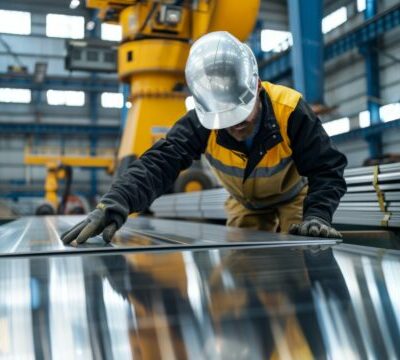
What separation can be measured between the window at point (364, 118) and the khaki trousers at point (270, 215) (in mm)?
9277

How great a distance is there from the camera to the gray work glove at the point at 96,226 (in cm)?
157

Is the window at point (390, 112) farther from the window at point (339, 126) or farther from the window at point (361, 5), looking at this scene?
the window at point (361, 5)

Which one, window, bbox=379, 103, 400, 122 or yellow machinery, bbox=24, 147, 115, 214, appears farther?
window, bbox=379, 103, 400, 122

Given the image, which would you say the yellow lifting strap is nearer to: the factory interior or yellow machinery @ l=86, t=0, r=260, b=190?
the factory interior

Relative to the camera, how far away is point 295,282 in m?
0.96

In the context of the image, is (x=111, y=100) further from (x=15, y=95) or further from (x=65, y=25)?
(x=15, y=95)

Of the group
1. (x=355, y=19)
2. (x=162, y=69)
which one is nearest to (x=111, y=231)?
(x=162, y=69)

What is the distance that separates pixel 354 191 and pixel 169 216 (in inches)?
115

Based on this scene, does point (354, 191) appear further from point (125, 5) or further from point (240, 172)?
point (125, 5)

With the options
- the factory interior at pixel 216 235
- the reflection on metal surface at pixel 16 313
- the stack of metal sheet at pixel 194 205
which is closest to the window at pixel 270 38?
the factory interior at pixel 216 235

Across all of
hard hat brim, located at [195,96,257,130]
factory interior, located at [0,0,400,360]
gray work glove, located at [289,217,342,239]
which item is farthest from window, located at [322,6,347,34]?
gray work glove, located at [289,217,342,239]

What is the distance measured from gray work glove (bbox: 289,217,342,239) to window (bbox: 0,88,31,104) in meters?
16.1

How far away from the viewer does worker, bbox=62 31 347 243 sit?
1.81 metres

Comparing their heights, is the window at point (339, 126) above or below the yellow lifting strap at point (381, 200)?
above
